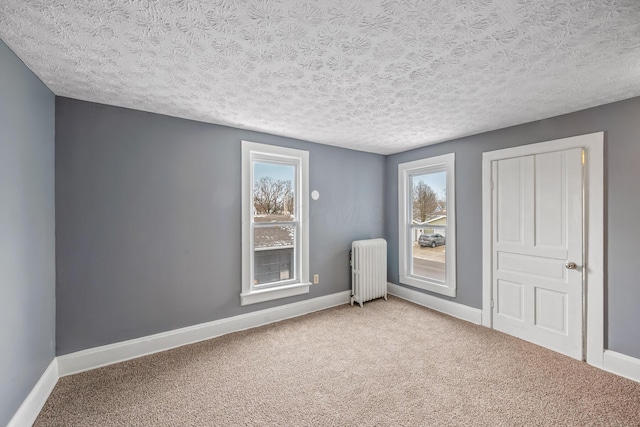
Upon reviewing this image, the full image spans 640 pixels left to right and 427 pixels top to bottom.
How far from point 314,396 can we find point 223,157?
2.49 m

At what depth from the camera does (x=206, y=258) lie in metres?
2.99

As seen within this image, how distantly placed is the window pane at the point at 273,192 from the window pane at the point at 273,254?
0.16m

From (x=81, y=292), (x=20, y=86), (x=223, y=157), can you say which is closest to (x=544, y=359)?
(x=223, y=157)

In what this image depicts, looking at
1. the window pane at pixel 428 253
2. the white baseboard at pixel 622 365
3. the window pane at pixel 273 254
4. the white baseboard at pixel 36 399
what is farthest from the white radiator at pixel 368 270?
the white baseboard at pixel 36 399

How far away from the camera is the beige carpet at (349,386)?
73.0 inches

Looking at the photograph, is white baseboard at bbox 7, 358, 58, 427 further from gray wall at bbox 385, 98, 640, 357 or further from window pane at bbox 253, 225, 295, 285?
gray wall at bbox 385, 98, 640, 357

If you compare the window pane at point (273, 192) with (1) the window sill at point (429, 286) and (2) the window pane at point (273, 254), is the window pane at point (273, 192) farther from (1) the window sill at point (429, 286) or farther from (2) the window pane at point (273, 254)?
(1) the window sill at point (429, 286)

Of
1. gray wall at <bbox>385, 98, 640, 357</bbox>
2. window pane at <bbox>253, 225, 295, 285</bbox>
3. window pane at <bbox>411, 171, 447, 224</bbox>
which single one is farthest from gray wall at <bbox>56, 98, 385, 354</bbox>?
gray wall at <bbox>385, 98, 640, 357</bbox>

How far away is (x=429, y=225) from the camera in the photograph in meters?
4.02

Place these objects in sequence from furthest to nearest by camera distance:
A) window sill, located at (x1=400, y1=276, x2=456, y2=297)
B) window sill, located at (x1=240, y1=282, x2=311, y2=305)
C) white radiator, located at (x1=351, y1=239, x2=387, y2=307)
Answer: white radiator, located at (x1=351, y1=239, x2=387, y2=307) < window sill, located at (x1=400, y1=276, x2=456, y2=297) < window sill, located at (x1=240, y1=282, x2=311, y2=305)

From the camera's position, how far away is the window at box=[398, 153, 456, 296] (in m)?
3.68

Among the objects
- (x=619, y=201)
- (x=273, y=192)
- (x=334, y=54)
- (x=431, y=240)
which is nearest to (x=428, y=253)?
(x=431, y=240)

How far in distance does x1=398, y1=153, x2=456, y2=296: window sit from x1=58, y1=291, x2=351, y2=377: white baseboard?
1.55 metres

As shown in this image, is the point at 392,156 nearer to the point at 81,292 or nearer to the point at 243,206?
the point at 243,206
